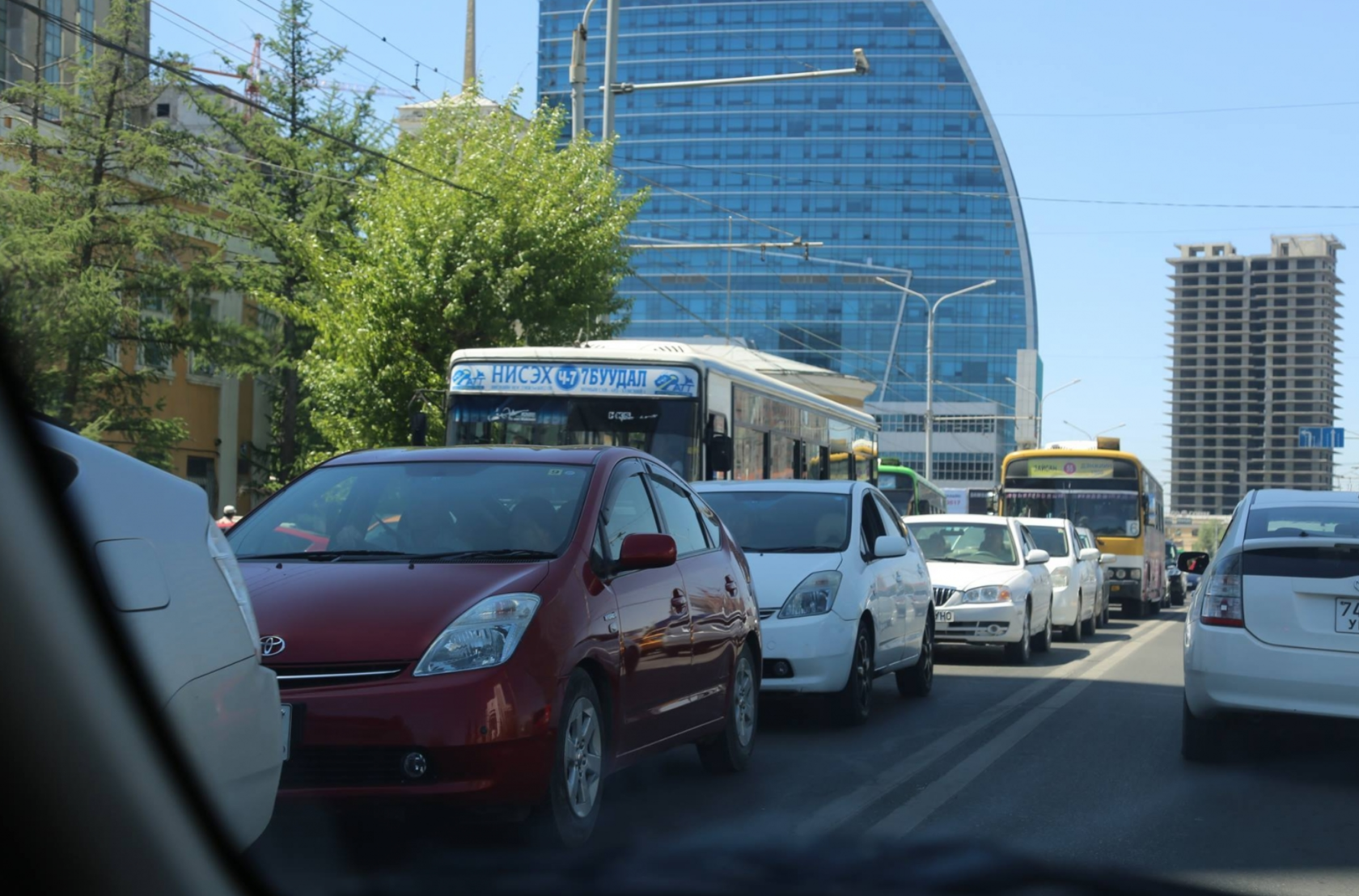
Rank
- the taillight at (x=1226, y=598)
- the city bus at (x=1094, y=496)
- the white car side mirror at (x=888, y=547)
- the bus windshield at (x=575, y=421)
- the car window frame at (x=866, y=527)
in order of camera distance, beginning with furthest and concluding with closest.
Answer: the city bus at (x=1094, y=496) < the bus windshield at (x=575, y=421) < the car window frame at (x=866, y=527) < the white car side mirror at (x=888, y=547) < the taillight at (x=1226, y=598)

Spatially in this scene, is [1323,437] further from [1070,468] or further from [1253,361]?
[1253,361]

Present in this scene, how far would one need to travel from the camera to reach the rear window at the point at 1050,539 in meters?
19.8

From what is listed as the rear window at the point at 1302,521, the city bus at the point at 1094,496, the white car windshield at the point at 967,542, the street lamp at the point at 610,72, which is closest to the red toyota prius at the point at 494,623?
the rear window at the point at 1302,521

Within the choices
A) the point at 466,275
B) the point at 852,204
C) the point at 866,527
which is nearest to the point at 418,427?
the point at 866,527

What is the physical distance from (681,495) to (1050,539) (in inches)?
514

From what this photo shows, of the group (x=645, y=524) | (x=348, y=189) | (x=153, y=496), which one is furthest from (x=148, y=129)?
(x=153, y=496)

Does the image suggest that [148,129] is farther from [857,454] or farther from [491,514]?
[491,514]

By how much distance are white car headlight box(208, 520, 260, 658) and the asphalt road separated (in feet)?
2.37

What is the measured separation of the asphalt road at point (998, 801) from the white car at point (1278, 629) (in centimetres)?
29

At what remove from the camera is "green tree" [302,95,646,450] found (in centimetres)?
2683

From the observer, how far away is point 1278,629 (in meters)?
7.97

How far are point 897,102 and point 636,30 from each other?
2652 cm

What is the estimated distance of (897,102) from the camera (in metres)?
146

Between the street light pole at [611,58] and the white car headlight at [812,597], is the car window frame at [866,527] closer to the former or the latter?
the white car headlight at [812,597]
